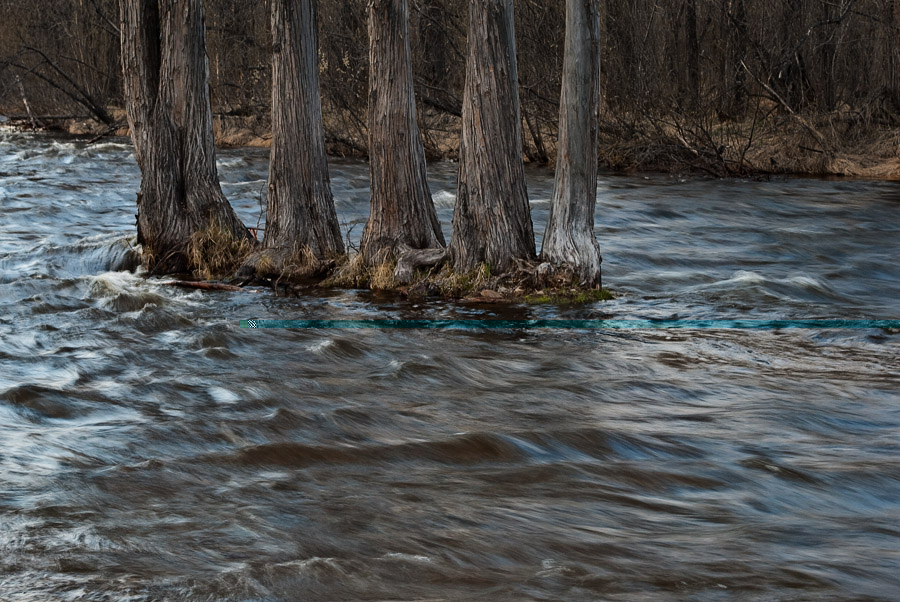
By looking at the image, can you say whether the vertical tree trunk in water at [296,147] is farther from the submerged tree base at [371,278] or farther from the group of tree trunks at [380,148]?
the submerged tree base at [371,278]

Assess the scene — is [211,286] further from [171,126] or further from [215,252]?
[171,126]

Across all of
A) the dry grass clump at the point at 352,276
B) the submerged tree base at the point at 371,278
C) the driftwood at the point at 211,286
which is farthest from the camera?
the driftwood at the point at 211,286

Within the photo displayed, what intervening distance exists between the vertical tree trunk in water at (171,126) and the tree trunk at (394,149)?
2481mm

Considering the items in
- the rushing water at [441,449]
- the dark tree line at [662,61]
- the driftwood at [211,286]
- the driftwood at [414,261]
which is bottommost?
the rushing water at [441,449]

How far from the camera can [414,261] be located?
12.8 metres

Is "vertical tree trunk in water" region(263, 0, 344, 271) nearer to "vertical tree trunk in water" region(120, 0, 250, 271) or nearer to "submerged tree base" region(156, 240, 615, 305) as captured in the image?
"submerged tree base" region(156, 240, 615, 305)

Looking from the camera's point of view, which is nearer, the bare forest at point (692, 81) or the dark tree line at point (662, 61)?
the bare forest at point (692, 81)

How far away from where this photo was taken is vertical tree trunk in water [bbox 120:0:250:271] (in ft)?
45.1

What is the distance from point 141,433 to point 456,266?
5.21 metres

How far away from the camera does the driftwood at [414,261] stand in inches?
500

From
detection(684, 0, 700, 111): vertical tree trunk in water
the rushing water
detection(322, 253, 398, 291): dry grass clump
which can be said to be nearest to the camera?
the rushing water

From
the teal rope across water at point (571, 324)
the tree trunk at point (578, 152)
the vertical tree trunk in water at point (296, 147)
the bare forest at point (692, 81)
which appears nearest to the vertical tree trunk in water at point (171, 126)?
the vertical tree trunk in water at point (296, 147)

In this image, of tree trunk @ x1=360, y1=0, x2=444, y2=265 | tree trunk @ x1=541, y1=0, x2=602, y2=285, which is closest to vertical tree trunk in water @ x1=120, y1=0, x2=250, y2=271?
tree trunk @ x1=360, y1=0, x2=444, y2=265

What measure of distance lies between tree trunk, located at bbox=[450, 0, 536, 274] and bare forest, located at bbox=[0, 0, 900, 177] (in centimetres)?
1413
